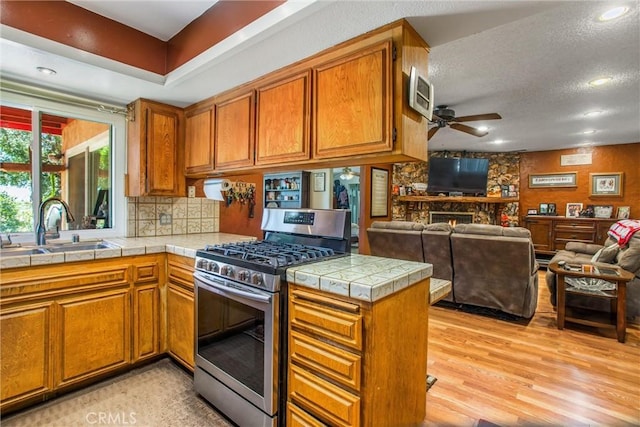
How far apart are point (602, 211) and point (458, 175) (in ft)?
8.60

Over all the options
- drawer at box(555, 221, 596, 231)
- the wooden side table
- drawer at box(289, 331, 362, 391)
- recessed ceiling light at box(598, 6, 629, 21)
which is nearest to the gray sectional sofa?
the wooden side table

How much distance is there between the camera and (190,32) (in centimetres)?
212

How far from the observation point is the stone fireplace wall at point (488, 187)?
21.8 ft

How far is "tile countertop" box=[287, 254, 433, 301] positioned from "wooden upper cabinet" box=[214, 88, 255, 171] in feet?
3.68

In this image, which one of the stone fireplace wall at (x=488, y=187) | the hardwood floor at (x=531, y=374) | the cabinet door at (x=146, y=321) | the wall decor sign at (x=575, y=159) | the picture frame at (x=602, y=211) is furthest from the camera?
the stone fireplace wall at (x=488, y=187)

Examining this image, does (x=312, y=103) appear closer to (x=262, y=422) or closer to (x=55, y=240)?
(x=262, y=422)

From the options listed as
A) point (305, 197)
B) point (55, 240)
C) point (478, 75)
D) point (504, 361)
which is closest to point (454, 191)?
point (305, 197)

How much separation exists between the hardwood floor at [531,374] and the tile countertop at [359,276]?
96 centimetres

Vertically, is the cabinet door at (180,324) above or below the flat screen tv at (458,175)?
below

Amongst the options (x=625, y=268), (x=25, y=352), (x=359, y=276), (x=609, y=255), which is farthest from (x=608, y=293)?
(x=25, y=352)

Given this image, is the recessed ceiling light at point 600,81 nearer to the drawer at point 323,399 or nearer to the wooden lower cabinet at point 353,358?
the wooden lower cabinet at point 353,358

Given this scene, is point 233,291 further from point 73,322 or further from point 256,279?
point 73,322

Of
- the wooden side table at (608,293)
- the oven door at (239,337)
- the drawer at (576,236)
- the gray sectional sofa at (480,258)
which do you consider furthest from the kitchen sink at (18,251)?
the drawer at (576,236)

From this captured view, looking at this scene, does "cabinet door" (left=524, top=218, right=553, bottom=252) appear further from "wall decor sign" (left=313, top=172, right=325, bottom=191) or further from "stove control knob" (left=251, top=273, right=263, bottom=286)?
"stove control knob" (left=251, top=273, right=263, bottom=286)
